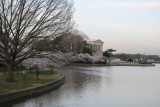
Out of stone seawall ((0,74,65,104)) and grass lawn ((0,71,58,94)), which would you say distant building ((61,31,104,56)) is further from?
stone seawall ((0,74,65,104))

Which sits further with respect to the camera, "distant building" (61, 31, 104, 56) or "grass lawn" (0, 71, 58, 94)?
"distant building" (61, 31, 104, 56)

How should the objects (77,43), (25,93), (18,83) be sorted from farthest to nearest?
(77,43)
(18,83)
(25,93)

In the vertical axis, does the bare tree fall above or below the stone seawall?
above

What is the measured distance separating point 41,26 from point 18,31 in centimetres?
233

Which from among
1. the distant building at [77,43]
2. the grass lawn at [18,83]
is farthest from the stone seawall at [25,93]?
the distant building at [77,43]

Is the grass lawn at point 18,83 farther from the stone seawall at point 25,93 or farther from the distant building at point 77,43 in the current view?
the distant building at point 77,43

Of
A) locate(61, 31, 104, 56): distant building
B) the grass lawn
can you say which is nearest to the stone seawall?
the grass lawn

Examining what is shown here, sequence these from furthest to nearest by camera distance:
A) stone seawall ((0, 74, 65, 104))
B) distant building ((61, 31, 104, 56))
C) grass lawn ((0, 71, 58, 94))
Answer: distant building ((61, 31, 104, 56)) < grass lawn ((0, 71, 58, 94)) < stone seawall ((0, 74, 65, 104))

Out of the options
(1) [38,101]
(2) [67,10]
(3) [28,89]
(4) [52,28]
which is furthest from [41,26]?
(1) [38,101]

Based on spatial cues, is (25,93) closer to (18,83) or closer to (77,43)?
(18,83)

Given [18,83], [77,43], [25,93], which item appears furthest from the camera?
[77,43]

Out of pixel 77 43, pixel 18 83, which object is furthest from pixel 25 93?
pixel 77 43

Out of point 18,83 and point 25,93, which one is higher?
point 18,83

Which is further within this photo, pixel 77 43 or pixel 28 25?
pixel 77 43
